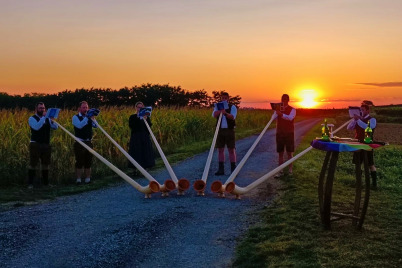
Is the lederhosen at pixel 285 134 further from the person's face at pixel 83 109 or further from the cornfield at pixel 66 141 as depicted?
the cornfield at pixel 66 141

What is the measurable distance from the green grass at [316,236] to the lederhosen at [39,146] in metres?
6.50

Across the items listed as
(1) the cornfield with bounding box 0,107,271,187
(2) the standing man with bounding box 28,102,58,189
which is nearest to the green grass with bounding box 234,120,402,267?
(2) the standing man with bounding box 28,102,58,189

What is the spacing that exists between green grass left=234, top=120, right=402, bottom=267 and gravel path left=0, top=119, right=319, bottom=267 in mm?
364

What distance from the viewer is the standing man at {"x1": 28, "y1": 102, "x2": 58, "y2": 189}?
41.3 feet

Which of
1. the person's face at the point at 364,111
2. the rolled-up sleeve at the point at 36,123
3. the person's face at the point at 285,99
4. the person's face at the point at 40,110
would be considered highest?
the person's face at the point at 285,99

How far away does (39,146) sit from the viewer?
12.8 meters

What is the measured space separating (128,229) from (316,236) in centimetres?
314

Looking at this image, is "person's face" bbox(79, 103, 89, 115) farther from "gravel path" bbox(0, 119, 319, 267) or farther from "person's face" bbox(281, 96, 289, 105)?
"person's face" bbox(281, 96, 289, 105)

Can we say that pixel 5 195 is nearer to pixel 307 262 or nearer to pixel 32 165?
pixel 32 165

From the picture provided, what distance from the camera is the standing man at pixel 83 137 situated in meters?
12.8

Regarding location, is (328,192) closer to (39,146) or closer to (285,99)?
(285,99)

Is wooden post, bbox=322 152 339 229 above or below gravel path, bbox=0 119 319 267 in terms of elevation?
above

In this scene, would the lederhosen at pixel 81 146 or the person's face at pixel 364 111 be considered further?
the lederhosen at pixel 81 146

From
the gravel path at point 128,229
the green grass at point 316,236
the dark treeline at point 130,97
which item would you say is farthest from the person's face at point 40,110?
the dark treeline at point 130,97
